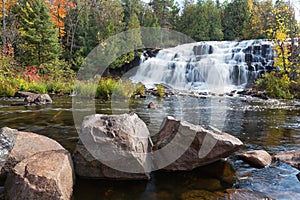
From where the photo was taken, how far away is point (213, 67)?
19891 millimetres

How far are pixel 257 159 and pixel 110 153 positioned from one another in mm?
2231

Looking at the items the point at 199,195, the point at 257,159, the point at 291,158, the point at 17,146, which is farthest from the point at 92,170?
the point at 291,158

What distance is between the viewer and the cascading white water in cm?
1883

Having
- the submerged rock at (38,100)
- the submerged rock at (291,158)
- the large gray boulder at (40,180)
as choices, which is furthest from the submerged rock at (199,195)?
the submerged rock at (38,100)

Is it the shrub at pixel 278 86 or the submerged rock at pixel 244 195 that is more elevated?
the shrub at pixel 278 86

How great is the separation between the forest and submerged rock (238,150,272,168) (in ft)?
29.7

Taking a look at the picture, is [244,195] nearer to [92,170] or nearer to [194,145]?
[194,145]

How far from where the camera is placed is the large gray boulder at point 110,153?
2.87 meters

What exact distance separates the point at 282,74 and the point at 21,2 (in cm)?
2429

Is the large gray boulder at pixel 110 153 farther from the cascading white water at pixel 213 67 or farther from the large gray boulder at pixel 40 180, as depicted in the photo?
the cascading white water at pixel 213 67

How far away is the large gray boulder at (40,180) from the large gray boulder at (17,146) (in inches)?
15.9

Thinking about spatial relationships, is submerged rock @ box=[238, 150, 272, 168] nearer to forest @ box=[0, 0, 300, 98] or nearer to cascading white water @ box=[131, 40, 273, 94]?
forest @ box=[0, 0, 300, 98]

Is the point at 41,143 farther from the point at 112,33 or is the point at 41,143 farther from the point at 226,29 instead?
the point at 226,29

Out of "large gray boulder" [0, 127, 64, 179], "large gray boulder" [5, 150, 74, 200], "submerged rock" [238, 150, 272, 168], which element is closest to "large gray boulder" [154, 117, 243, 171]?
"submerged rock" [238, 150, 272, 168]
